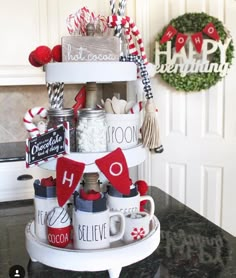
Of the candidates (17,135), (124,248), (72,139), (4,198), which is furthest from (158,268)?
(17,135)

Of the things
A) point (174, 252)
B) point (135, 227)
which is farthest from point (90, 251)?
point (174, 252)

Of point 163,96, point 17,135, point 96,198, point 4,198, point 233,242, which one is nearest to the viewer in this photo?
point 96,198

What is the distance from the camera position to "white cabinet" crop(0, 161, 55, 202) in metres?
2.34

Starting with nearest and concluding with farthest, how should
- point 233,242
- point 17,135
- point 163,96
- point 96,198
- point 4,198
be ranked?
point 96,198
point 233,242
point 4,198
point 163,96
point 17,135

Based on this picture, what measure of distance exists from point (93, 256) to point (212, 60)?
5.63 ft

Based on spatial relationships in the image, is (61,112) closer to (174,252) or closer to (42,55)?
(42,55)

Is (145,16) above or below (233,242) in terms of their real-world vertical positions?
above

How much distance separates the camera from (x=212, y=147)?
2457mm

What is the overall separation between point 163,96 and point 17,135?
104 cm

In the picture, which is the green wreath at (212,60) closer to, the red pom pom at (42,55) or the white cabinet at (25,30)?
the white cabinet at (25,30)

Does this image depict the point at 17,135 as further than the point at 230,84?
Yes

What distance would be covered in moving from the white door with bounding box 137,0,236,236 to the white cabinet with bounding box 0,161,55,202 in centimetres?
72

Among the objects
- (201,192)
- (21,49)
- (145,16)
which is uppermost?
(145,16)

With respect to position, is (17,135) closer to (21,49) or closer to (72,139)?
(21,49)
